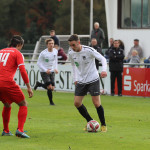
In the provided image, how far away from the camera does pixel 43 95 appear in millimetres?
22391

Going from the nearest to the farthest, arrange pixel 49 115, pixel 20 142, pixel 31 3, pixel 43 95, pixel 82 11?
pixel 20 142 < pixel 49 115 < pixel 43 95 < pixel 82 11 < pixel 31 3

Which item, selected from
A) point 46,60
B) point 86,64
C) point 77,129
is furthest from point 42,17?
point 86,64

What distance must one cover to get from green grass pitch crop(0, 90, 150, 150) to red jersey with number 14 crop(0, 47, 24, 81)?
1181mm

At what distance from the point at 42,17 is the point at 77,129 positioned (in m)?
71.4

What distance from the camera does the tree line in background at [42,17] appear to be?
76062mm

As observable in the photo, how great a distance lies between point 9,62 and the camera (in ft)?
32.9

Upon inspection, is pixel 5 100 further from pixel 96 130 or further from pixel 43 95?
pixel 43 95

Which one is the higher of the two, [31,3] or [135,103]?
[31,3]

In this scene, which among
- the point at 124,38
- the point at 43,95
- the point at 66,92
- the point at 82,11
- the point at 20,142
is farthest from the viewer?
the point at 82,11

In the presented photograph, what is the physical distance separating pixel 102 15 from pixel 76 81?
66731 mm

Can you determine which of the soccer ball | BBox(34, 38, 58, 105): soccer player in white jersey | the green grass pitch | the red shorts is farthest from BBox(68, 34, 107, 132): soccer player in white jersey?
BBox(34, 38, 58, 105): soccer player in white jersey

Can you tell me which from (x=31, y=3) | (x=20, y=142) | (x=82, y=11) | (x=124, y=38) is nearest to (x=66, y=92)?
(x=124, y=38)

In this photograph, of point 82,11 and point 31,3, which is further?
point 31,3

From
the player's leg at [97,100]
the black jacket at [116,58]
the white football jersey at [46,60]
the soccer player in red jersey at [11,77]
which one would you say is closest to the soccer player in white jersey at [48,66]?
the white football jersey at [46,60]
